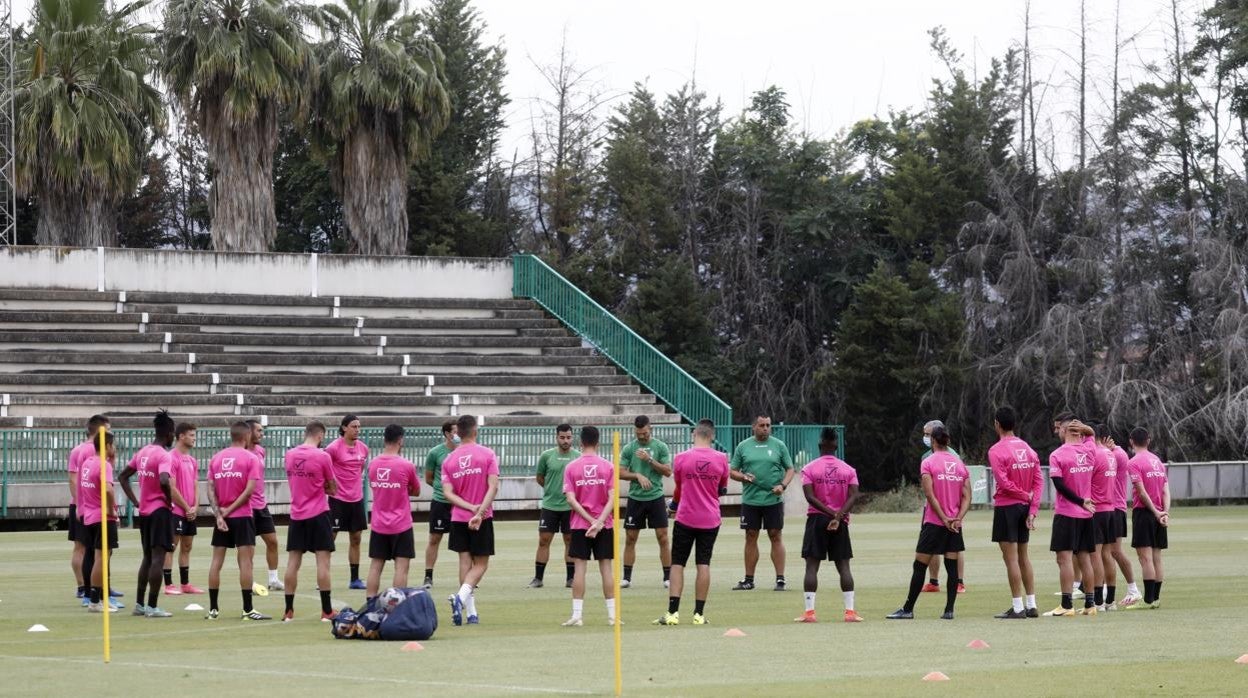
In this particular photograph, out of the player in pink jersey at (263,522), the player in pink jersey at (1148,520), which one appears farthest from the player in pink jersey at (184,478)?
the player in pink jersey at (1148,520)

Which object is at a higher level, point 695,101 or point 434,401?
point 695,101

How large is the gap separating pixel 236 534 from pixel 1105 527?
8.39 metres

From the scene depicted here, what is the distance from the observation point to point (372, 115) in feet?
169

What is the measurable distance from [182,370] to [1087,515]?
28.4 metres

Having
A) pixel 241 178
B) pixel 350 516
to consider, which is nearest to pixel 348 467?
pixel 350 516

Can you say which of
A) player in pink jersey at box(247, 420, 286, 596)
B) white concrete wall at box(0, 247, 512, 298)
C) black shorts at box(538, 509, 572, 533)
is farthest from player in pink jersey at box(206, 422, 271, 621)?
white concrete wall at box(0, 247, 512, 298)

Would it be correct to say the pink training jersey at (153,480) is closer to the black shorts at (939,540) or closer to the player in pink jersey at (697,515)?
the player in pink jersey at (697,515)

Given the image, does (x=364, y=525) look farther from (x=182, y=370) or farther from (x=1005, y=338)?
(x=1005, y=338)

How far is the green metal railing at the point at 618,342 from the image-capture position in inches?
1752

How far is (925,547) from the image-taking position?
16.2 meters

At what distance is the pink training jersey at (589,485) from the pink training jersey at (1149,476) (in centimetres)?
561

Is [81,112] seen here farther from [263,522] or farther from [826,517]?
[826,517]

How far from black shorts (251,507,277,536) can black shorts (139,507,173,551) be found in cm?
145

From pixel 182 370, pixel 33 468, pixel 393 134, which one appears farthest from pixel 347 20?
pixel 33 468
